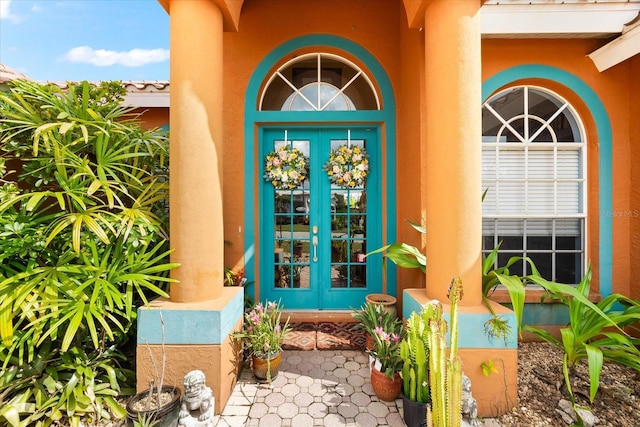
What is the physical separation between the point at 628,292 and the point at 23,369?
6579 millimetres

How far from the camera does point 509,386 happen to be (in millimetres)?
2508

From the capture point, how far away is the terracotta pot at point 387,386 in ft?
8.55

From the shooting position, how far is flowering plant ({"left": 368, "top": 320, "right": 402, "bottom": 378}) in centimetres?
260

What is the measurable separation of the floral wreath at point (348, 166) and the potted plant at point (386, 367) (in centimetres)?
211

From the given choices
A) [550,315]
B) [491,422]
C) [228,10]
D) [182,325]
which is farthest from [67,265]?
[550,315]

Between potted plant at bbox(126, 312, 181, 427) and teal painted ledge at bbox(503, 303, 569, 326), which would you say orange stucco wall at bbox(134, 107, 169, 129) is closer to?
potted plant at bbox(126, 312, 181, 427)

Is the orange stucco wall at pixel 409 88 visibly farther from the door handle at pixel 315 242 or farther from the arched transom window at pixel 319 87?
the door handle at pixel 315 242

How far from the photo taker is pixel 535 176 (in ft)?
12.7

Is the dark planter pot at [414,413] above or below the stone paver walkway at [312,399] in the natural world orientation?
above

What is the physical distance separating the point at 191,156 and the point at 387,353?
259 cm

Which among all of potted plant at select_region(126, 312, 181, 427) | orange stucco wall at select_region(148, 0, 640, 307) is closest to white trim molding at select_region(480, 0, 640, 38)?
orange stucco wall at select_region(148, 0, 640, 307)

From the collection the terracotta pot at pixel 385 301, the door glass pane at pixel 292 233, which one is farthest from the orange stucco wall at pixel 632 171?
the door glass pane at pixel 292 233

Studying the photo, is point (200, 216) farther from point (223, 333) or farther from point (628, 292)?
point (628, 292)

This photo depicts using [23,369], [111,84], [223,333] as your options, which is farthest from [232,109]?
[23,369]
